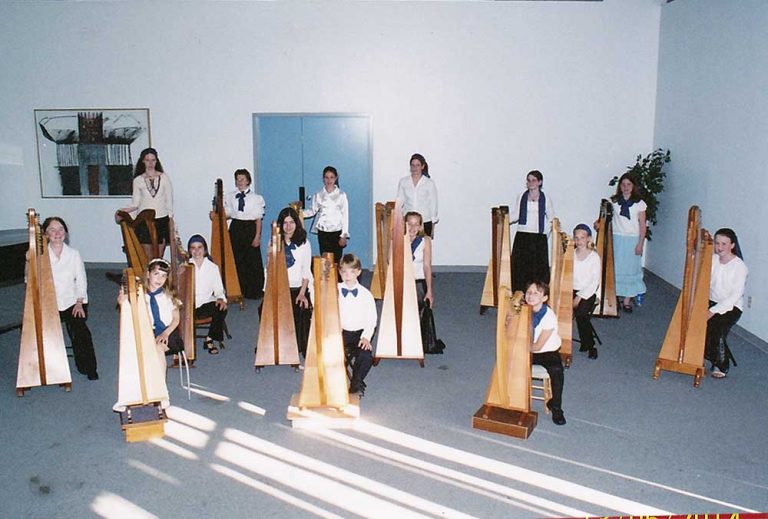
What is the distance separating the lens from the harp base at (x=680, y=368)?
493cm

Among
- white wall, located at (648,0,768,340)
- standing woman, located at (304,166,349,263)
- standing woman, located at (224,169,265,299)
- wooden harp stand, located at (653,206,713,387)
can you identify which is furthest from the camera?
standing woman, located at (224,169,265,299)

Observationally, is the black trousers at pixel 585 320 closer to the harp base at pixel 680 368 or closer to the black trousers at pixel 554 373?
the harp base at pixel 680 368

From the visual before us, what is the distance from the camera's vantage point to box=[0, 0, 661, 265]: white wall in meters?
8.31

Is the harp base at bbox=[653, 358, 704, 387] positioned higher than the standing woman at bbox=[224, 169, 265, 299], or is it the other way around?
the standing woman at bbox=[224, 169, 265, 299]

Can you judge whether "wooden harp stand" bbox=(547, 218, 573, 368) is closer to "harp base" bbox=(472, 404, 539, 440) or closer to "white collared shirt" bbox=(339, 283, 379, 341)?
"harp base" bbox=(472, 404, 539, 440)

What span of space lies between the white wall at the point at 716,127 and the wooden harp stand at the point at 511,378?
271 centimetres

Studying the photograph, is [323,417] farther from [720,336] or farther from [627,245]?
[627,245]

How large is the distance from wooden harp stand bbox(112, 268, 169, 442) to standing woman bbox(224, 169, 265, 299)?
10.5 ft

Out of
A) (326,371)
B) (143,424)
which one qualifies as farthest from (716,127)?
(143,424)

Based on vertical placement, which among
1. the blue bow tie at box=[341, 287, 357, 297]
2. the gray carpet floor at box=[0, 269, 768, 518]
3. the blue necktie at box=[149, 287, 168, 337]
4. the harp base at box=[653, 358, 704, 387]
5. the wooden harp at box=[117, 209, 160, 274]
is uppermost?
the wooden harp at box=[117, 209, 160, 274]

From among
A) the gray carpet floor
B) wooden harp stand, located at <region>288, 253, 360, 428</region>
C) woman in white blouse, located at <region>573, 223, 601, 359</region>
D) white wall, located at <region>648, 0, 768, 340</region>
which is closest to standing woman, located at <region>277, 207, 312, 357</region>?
the gray carpet floor

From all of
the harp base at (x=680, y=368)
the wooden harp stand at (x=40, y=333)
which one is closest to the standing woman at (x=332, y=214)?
the wooden harp stand at (x=40, y=333)

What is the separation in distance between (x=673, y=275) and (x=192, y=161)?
567 centimetres

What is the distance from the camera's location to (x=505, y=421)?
A: 13.7ft
